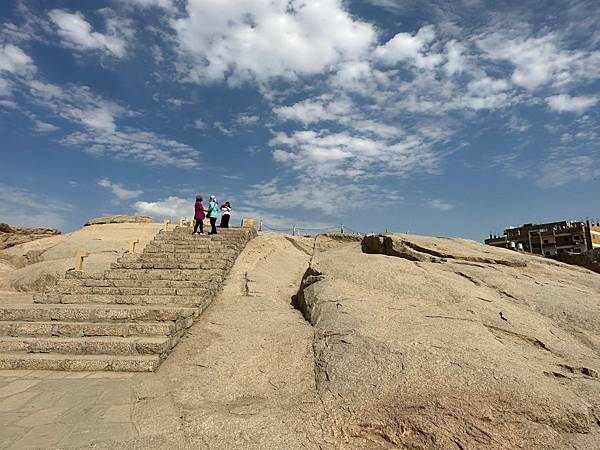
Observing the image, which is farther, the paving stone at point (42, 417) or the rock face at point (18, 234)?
the rock face at point (18, 234)

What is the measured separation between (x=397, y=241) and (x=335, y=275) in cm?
322

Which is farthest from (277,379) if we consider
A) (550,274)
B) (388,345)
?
(550,274)

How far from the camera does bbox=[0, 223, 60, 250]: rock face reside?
1853 cm

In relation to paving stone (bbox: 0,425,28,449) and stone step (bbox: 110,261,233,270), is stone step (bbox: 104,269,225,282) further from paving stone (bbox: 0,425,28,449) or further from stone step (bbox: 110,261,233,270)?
paving stone (bbox: 0,425,28,449)

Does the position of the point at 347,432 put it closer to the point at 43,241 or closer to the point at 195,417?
the point at 195,417

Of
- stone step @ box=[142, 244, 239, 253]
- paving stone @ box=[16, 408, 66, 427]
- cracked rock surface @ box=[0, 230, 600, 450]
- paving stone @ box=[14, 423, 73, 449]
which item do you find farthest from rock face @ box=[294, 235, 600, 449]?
stone step @ box=[142, 244, 239, 253]

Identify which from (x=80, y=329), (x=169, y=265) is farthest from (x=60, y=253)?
(x=80, y=329)

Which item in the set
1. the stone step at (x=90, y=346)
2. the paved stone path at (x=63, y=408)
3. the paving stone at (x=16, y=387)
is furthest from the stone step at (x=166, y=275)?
the paving stone at (x=16, y=387)

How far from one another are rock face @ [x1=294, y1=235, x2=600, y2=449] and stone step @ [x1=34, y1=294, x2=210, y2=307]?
2186mm

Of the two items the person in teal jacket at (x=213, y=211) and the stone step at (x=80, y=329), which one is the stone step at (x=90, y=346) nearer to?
the stone step at (x=80, y=329)

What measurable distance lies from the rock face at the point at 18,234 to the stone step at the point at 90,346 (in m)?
15.9

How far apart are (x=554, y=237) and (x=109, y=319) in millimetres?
59548

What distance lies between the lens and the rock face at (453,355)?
334cm

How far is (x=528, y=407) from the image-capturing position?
3.52m
